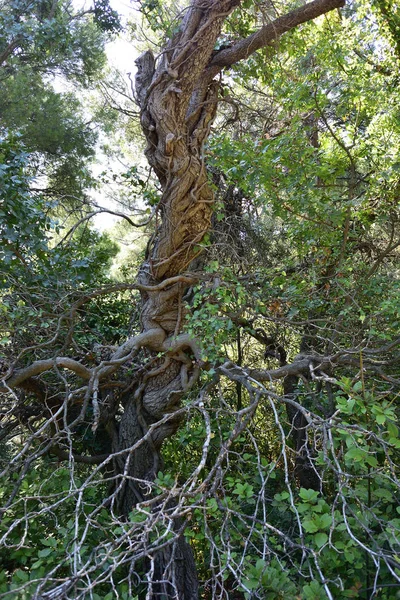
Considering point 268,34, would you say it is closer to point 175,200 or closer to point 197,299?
point 175,200

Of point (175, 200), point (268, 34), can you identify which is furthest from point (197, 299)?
point (268, 34)

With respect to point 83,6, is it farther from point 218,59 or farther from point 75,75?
point 218,59

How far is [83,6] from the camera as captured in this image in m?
5.93

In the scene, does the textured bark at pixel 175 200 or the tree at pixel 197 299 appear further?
the textured bark at pixel 175 200

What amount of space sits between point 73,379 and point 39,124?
3.32 meters

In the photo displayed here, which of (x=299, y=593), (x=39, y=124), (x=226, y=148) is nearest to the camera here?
(x=299, y=593)

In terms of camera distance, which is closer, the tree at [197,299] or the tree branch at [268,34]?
the tree at [197,299]

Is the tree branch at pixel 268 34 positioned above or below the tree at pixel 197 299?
above

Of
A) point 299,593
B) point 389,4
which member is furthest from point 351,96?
point 299,593

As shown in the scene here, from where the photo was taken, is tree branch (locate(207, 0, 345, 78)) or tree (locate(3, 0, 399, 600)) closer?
tree (locate(3, 0, 399, 600))

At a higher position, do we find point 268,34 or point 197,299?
point 268,34

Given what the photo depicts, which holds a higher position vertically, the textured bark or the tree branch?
the tree branch

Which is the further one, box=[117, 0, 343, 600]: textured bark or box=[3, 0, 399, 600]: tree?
box=[117, 0, 343, 600]: textured bark

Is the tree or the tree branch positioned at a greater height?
the tree branch
